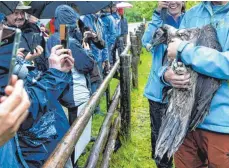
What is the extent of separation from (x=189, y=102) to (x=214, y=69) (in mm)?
248

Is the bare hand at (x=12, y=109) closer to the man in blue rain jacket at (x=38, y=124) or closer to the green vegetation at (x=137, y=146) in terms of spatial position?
the man in blue rain jacket at (x=38, y=124)

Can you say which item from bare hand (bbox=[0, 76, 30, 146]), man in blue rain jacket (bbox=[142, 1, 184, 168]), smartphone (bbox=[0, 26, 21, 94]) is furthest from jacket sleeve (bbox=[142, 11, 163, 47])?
bare hand (bbox=[0, 76, 30, 146])

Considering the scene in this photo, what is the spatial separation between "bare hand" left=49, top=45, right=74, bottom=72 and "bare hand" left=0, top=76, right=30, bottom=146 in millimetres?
957

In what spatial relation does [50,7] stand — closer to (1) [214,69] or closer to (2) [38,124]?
(2) [38,124]

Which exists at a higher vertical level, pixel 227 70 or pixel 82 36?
pixel 227 70

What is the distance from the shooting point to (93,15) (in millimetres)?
6422

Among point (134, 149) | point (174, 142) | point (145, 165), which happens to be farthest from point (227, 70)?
point (134, 149)

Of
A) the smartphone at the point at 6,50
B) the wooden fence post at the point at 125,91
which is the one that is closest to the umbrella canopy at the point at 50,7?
the wooden fence post at the point at 125,91

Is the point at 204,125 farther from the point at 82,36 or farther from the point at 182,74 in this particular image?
the point at 82,36

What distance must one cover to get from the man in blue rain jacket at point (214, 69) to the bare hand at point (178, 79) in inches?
1.8

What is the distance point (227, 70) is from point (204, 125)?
0.35m

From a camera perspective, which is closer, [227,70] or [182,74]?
[227,70]

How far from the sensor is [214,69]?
5.87 ft

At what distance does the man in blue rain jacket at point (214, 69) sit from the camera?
1800mm
